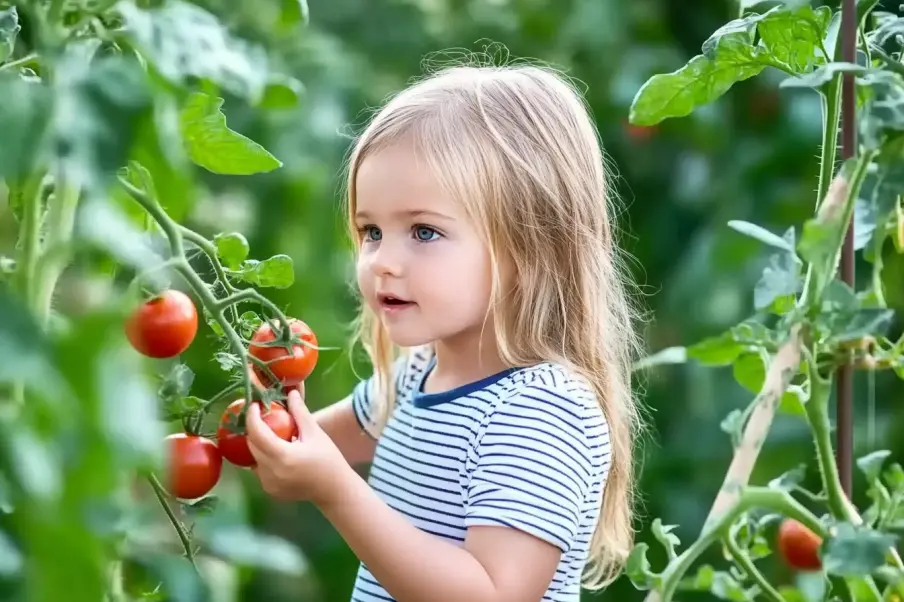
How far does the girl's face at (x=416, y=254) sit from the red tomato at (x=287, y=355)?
0.18m

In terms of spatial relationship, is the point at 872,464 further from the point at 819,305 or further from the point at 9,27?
the point at 9,27

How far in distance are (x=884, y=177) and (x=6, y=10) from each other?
21.4 inches

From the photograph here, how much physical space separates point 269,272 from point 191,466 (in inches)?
5.1

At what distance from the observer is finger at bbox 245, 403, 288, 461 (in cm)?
86

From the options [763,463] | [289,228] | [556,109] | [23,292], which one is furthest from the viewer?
[289,228]


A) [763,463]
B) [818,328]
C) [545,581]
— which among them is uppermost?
[818,328]

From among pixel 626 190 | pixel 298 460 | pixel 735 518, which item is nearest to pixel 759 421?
pixel 735 518

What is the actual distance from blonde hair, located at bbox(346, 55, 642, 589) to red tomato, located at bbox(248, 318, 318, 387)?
241 millimetres

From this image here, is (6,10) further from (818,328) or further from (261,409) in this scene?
(818,328)

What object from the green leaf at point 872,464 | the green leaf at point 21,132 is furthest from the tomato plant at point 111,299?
the green leaf at point 872,464

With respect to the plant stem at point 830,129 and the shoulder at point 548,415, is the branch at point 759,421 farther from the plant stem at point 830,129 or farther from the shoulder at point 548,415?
the shoulder at point 548,415

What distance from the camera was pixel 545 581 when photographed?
1027 mm

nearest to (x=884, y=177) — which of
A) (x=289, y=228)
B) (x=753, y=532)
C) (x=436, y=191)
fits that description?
(x=753, y=532)

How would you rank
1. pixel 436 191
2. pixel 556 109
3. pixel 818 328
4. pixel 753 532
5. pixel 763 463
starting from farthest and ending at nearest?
pixel 763 463 → pixel 556 109 → pixel 436 191 → pixel 753 532 → pixel 818 328
